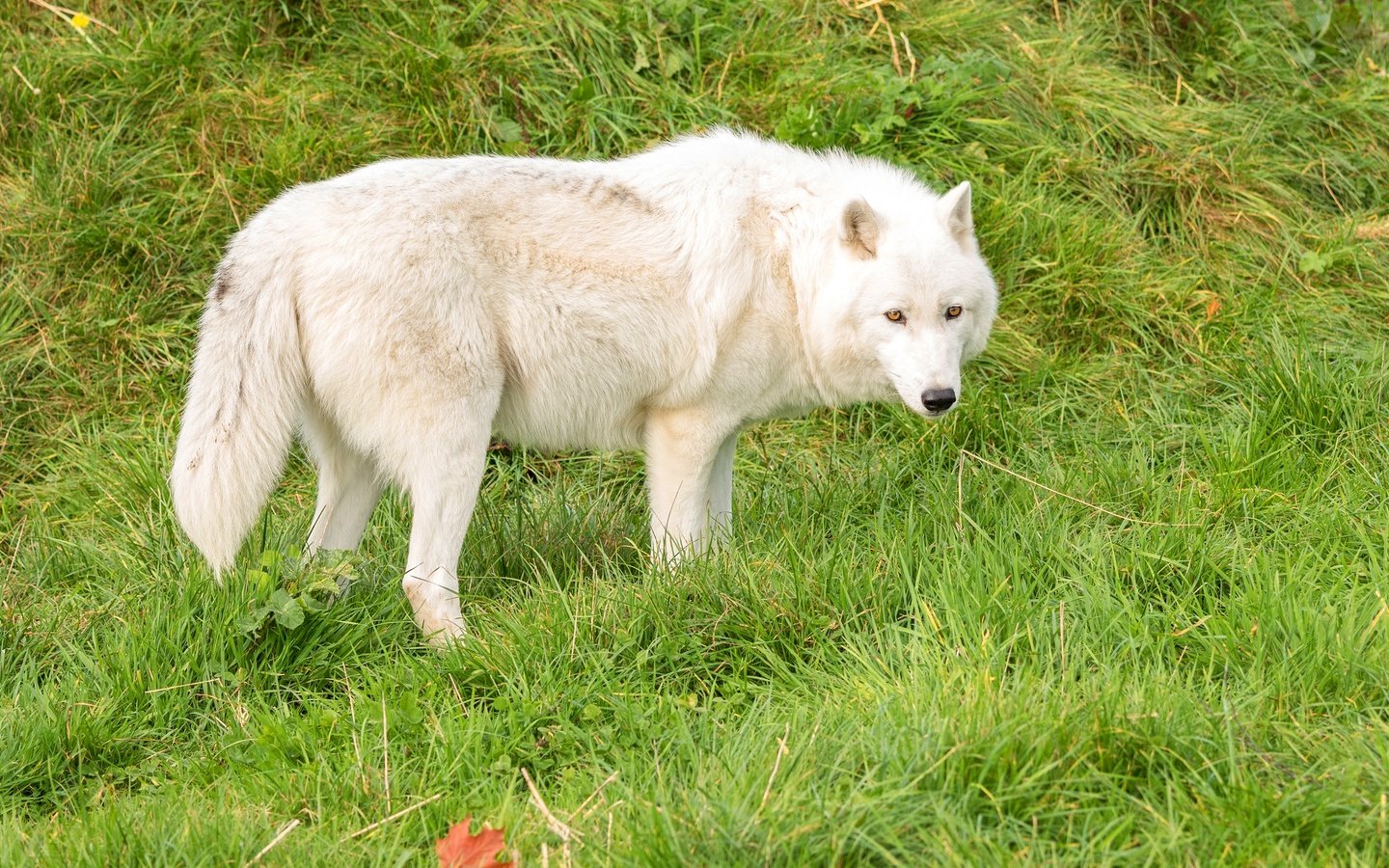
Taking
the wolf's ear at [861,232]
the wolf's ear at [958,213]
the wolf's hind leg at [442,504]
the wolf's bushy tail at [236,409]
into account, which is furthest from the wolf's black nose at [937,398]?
the wolf's bushy tail at [236,409]

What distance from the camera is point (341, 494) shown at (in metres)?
4.61

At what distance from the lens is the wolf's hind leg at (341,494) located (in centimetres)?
457

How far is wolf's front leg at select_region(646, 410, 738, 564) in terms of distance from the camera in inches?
181

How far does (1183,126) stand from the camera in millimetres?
6820

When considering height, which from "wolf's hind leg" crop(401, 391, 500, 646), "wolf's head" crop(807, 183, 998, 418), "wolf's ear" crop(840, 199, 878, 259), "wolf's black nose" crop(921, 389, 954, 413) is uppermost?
"wolf's ear" crop(840, 199, 878, 259)

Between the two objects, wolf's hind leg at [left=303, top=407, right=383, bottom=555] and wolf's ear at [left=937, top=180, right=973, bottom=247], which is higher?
wolf's ear at [left=937, top=180, right=973, bottom=247]

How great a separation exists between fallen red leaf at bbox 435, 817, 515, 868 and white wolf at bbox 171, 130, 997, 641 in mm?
1189

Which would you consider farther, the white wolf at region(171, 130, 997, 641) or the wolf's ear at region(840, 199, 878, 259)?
the wolf's ear at region(840, 199, 878, 259)

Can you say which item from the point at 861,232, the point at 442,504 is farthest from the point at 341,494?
the point at 861,232

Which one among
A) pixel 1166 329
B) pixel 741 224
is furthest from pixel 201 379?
pixel 1166 329

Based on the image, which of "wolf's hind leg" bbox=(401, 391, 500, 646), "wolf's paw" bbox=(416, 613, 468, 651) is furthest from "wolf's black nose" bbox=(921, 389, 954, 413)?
"wolf's paw" bbox=(416, 613, 468, 651)

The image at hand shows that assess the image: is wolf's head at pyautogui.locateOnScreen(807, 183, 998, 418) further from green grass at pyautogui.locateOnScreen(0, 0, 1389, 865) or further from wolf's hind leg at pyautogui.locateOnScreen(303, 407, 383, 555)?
wolf's hind leg at pyautogui.locateOnScreen(303, 407, 383, 555)

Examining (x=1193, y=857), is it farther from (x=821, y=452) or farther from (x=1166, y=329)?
(x=1166, y=329)

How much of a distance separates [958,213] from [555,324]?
1.47m
